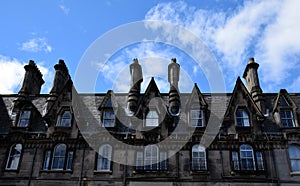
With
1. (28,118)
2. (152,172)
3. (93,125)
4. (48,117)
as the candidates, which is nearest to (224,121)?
(152,172)

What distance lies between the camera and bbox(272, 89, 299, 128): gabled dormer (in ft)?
88.4

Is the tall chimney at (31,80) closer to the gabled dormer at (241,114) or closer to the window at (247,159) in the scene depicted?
the gabled dormer at (241,114)

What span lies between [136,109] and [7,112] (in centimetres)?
1211

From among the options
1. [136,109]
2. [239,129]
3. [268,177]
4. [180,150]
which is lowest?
[268,177]

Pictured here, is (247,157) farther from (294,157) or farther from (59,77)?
(59,77)

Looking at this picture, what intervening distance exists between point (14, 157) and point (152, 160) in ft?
36.6

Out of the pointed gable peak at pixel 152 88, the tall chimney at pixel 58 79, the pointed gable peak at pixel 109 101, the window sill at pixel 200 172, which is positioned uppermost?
the tall chimney at pixel 58 79

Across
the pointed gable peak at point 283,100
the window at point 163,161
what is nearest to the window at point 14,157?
the window at point 163,161

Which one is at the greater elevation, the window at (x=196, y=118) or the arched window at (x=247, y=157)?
the window at (x=196, y=118)

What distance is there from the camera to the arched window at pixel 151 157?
83.3 feet

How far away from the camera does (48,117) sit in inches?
1096

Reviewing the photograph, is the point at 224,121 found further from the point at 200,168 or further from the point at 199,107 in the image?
the point at 200,168

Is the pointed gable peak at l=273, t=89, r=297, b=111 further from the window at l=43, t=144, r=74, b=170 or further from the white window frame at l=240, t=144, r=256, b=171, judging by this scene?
the window at l=43, t=144, r=74, b=170

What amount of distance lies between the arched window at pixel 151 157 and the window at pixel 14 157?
1021 centimetres
